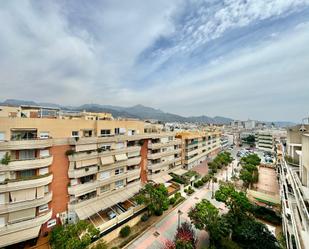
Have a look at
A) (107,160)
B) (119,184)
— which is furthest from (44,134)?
(119,184)

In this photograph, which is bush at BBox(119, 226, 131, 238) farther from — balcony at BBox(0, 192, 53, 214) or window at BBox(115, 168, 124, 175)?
balcony at BBox(0, 192, 53, 214)

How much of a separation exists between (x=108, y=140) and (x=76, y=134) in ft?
14.3

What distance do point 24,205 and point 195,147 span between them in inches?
1631

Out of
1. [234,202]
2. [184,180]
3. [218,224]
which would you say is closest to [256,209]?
[234,202]

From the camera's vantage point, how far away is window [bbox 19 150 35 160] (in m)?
16.7

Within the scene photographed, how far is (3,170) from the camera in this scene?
603 inches

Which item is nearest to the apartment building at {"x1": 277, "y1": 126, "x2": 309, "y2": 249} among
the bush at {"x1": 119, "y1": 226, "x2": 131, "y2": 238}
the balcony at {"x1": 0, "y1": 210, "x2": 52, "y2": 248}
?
the bush at {"x1": 119, "y1": 226, "x2": 131, "y2": 238}

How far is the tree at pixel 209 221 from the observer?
18.0 metres

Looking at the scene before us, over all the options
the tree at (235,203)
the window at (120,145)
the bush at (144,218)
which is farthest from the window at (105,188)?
the tree at (235,203)

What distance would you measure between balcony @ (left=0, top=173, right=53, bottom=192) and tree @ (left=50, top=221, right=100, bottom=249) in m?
5.15

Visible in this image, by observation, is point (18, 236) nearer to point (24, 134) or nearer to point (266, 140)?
point (24, 134)

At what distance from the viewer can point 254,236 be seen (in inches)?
652

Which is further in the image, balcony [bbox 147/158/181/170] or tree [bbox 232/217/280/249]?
balcony [bbox 147/158/181/170]

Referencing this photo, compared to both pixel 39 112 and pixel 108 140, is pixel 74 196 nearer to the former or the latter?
pixel 108 140
